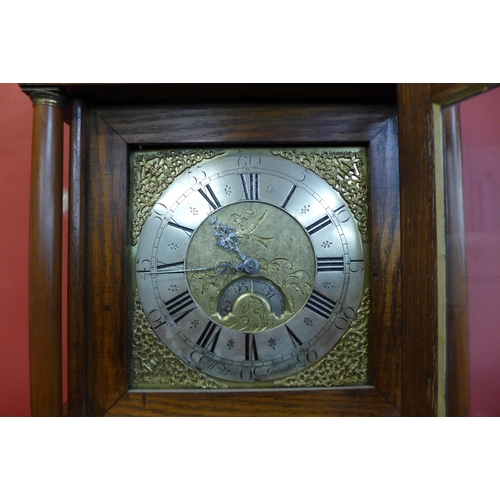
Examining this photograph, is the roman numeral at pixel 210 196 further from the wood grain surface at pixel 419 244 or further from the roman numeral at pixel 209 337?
the wood grain surface at pixel 419 244

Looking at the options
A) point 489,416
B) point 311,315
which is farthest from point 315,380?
point 489,416

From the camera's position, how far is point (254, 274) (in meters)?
1.15

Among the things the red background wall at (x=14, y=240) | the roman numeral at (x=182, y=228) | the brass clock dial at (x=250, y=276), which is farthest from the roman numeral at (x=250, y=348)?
the red background wall at (x=14, y=240)

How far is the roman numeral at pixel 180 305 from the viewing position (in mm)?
1149

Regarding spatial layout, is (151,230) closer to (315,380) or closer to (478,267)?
(315,380)

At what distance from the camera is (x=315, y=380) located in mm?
1149

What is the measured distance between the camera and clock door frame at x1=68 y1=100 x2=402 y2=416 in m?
1.12

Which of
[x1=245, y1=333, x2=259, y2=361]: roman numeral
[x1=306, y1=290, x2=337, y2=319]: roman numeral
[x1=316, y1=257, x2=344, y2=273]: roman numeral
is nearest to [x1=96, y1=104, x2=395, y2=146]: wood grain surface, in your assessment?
[x1=316, y1=257, x2=344, y2=273]: roman numeral

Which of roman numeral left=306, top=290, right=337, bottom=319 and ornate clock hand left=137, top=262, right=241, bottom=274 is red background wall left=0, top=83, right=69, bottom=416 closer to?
ornate clock hand left=137, top=262, right=241, bottom=274

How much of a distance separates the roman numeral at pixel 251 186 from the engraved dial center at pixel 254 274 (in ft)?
0.13

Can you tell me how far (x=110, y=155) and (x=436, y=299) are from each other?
0.88m

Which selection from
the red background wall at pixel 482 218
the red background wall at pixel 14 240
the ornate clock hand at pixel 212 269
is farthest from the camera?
the red background wall at pixel 14 240

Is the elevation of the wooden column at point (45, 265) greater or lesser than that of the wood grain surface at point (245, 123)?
lesser

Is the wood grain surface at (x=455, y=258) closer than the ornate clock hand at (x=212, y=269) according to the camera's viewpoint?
Yes
